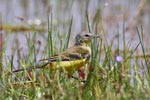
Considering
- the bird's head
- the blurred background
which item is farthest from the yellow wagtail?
the blurred background

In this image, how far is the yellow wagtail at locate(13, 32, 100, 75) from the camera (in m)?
Result: 6.69

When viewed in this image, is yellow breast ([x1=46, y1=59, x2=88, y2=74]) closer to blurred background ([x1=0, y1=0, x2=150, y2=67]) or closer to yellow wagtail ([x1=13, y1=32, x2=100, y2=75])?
yellow wagtail ([x1=13, y1=32, x2=100, y2=75])

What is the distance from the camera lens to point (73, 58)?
23.3ft

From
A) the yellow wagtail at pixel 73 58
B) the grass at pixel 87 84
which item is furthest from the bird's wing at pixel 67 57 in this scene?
the grass at pixel 87 84

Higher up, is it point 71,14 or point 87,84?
point 71,14

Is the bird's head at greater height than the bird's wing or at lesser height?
greater

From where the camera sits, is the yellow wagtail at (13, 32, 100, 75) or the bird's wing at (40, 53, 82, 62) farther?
the bird's wing at (40, 53, 82, 62)

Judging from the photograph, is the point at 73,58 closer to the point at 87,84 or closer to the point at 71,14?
the point at 87,84

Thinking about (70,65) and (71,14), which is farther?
(71,14)

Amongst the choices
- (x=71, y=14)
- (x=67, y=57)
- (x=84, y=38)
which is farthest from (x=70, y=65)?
(x=71, y=14)

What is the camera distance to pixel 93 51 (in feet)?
22.8

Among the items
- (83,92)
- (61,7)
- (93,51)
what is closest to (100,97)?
(83,92)

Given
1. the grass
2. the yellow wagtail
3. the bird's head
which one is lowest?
the grass

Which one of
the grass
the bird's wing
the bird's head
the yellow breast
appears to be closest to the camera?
the grass
